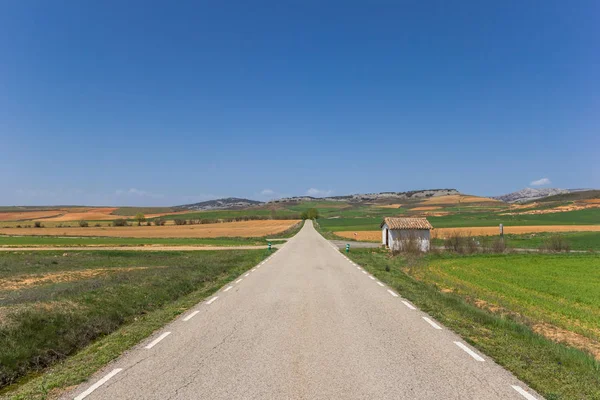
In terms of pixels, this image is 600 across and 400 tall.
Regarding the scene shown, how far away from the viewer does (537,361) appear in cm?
732

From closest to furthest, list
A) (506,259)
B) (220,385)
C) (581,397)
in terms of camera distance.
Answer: (581,397)
(220,385)
(506,259)

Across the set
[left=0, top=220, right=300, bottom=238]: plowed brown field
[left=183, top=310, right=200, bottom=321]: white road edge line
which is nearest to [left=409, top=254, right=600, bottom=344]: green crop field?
[left=183, top=310, right=200, bottom=321]: white road edge line

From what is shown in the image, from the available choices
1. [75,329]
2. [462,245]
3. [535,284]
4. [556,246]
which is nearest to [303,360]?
[75,329]

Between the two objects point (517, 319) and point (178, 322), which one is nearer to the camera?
point (178, 322)

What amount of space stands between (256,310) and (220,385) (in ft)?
18.8

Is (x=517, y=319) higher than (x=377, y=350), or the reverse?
(x=377, y=350)

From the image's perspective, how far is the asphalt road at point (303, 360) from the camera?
5.89 meters

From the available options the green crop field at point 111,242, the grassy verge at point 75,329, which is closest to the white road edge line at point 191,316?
the grassy verge at point 75,329

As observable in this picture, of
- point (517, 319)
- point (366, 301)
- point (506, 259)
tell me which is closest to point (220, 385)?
point (366, 301)

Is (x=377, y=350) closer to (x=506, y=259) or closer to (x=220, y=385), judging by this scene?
(x=220, y=385)

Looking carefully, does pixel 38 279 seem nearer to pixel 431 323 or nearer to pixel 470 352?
pixel 431 323

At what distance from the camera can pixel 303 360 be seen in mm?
7242

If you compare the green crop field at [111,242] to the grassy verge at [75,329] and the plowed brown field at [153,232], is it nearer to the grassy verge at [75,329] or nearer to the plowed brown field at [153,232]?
the plowed brown field at [153,232]

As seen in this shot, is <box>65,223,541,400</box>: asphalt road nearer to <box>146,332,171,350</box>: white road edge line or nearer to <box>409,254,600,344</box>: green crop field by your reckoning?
<box>146,332,171,350</box>: white road edge line
